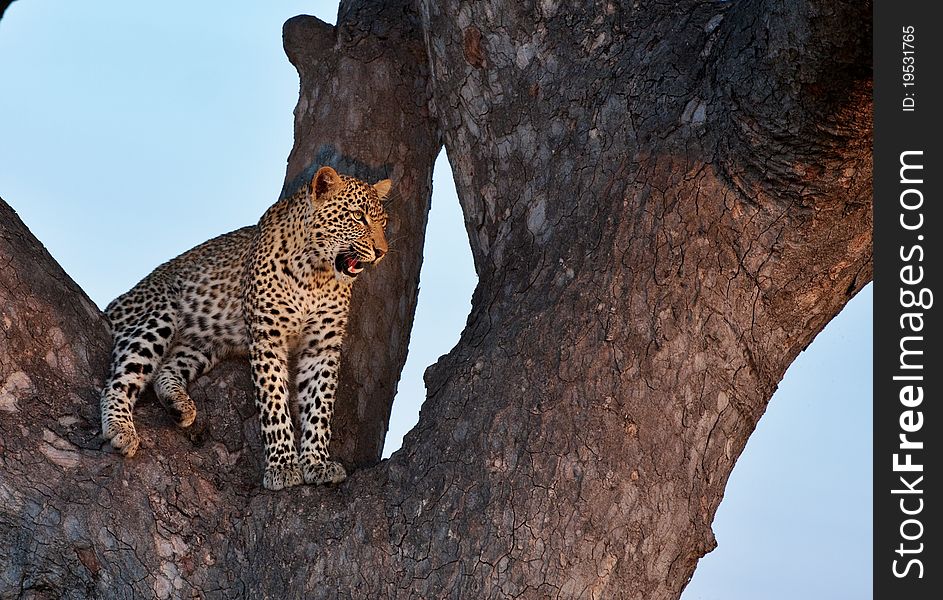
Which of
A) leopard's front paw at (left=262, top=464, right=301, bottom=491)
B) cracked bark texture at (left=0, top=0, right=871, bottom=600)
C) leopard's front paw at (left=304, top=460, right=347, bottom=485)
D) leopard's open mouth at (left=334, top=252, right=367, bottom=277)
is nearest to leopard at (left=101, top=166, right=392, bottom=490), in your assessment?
leopard's open mouth at (left=334, top=252, right=367, bottom=277)

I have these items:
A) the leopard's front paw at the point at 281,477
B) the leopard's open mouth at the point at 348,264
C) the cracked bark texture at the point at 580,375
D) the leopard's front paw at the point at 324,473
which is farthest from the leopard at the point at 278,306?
the cracked bark texture at the point at 580,375

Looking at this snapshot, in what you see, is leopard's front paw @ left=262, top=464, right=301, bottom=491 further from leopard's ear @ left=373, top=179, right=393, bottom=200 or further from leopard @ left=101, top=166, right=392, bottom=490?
leopard's ear @ left=373, top=179, right=393, bottom=200

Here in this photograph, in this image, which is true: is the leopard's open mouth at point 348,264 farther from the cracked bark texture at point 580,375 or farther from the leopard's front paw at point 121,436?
the leopard's front paw at point 121,436

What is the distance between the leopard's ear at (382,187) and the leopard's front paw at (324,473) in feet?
5.90

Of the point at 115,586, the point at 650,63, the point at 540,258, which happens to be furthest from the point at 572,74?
the point at 115,586

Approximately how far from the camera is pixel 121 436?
5.25 metres

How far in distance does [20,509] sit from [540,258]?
7.99 feet

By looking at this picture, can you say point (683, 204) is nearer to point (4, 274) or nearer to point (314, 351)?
point (314, 351)

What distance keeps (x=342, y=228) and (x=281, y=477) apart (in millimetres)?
1612

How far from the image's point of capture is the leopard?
6.12 m

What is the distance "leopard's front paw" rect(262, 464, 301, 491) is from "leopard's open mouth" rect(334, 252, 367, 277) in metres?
1.28

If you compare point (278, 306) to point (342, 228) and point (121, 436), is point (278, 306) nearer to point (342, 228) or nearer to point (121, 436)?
point (342, 228)

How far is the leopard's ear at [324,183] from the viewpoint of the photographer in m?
6.61

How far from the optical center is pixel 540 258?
17.4ft
